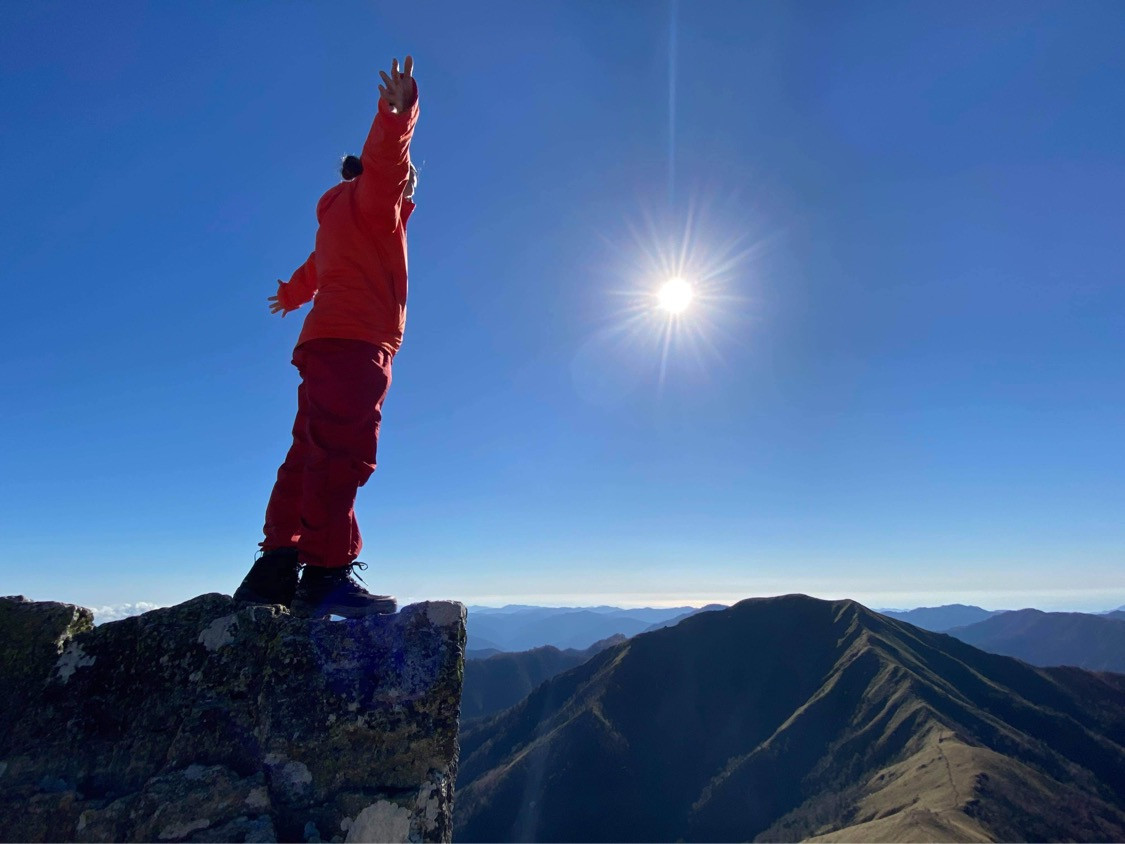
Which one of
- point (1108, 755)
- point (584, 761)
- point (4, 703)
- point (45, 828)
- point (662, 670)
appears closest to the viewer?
point (45, 828)

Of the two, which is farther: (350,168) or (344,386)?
(350,168)

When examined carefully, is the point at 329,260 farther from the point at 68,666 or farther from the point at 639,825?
the point at 639,825

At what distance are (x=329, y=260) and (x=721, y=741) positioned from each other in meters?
178

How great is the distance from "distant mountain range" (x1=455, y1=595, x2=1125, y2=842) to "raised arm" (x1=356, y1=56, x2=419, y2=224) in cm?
10406

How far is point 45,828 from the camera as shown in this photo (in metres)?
2.22

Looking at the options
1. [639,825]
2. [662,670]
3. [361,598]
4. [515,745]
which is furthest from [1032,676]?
[361,598]

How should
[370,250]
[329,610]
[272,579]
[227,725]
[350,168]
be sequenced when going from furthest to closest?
[350,168]
[370,250]
[272,579]
[329,610]
[227,725]

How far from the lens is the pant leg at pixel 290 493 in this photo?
11.9ft

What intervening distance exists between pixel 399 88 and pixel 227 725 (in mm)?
3298

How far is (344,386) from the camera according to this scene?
3578 millimetres

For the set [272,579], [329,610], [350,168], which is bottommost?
[329,610]

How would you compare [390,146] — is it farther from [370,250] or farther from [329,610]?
[329,610]

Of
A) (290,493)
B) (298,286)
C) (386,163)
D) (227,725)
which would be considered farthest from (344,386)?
(298,286)

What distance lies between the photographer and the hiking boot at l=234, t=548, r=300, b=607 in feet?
11.3
